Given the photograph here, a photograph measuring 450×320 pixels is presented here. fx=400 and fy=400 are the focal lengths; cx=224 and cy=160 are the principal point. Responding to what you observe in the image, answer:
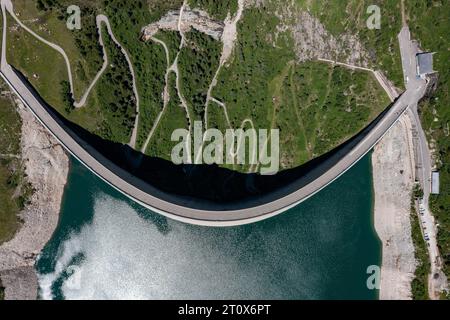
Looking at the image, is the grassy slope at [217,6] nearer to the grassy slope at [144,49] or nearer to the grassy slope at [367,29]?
the grassy slope at [144,49]

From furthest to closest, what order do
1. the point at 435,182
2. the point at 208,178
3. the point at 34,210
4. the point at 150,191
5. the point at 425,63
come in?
the point at 208,178, the point at 435,182, the point at 34,210, the point at 150,191, the point at 425,63

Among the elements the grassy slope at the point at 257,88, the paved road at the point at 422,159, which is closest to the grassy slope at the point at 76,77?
the grassy slope at the point at 257,88

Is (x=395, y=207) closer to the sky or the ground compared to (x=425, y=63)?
closer to the ground

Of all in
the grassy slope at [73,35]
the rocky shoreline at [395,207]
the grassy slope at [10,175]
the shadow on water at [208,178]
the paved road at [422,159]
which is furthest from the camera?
the rocky shoreline at [395,207]

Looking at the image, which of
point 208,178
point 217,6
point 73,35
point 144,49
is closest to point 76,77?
point 73,35

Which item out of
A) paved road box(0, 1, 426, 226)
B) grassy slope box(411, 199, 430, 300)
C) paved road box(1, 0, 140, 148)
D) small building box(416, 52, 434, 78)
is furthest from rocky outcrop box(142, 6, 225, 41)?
grassy slope box(411, 199, 430, 300)

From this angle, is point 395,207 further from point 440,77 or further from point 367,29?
point 367,29
